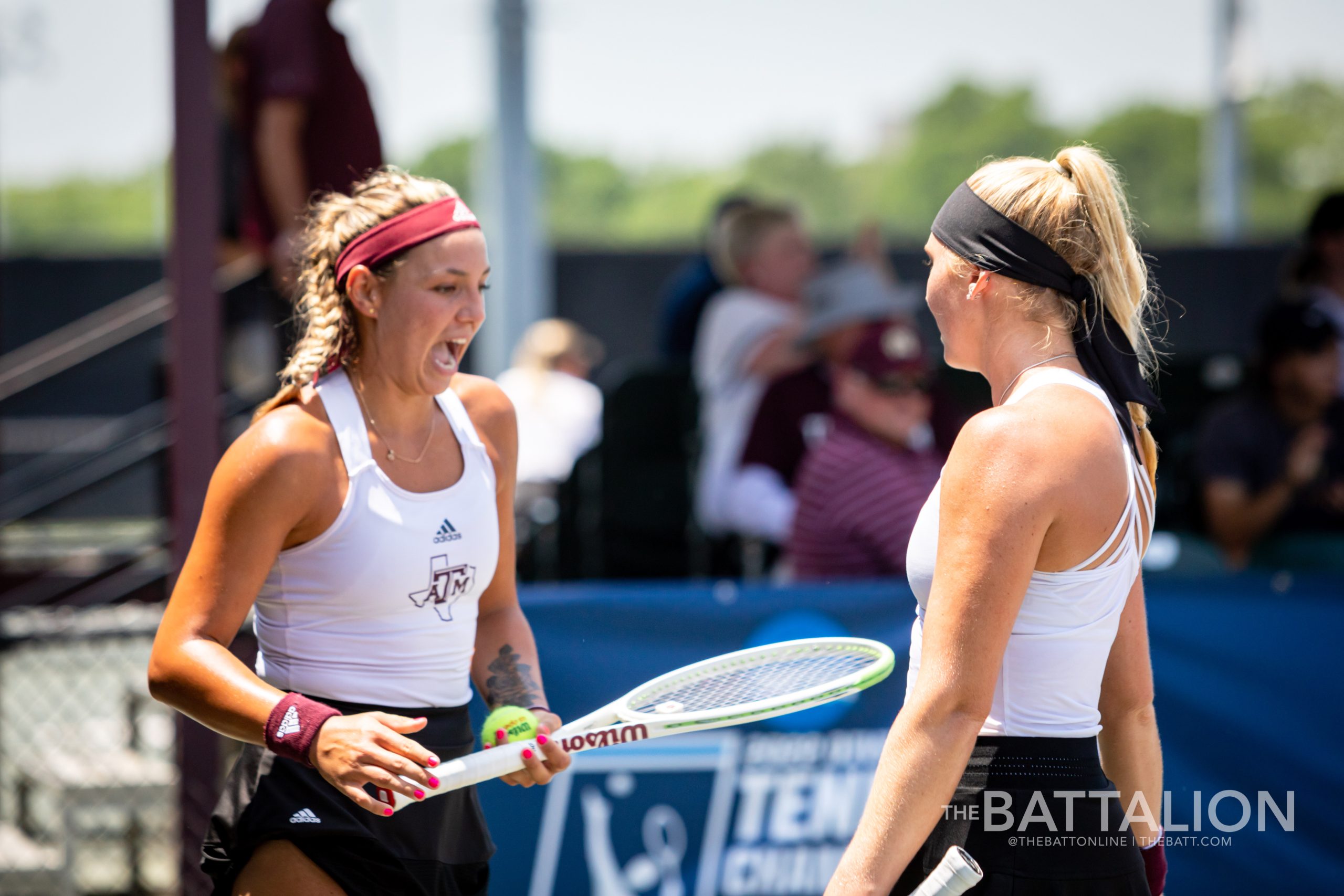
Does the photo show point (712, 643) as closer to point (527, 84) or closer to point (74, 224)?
point (527, 84)

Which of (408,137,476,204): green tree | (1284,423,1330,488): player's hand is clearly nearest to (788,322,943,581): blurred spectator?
(1284,423,1330,488): player's hand

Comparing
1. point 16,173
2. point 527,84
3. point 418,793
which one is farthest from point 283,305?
point 16,173

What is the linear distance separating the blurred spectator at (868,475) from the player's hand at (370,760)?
2.53m

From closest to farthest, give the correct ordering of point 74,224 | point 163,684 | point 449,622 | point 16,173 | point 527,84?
point 163,684, point 449,622, point 527,84, point 16,173, point 74,224

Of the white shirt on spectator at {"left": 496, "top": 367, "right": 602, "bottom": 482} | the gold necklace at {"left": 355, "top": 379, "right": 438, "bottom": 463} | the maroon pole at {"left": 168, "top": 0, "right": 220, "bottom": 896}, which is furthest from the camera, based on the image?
the white shirt on spectator at {"left": 496, "top": 367, "right": 602, "bottom": 482}

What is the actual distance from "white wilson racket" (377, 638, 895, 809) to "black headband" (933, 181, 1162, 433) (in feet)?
1.87

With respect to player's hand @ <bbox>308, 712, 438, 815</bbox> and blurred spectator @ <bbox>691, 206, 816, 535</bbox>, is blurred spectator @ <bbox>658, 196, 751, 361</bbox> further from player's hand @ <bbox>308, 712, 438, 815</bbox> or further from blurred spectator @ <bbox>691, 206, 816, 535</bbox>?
player's hand @ <bbox>308, 712, 438, 815</bbox>

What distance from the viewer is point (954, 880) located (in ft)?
6.10

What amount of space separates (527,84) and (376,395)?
5.08m

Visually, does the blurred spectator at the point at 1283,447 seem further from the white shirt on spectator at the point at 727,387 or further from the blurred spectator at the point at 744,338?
the white shirt on spectator at the point at 727,387

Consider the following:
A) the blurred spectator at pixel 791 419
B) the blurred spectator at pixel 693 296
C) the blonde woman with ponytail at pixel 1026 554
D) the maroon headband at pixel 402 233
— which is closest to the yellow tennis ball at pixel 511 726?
the blonde woman with ponytail at pixel 1026 554

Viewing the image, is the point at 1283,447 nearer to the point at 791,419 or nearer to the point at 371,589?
the point at 791,419

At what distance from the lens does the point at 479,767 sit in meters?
2.07

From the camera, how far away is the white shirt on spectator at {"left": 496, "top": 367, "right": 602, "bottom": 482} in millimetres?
6691
